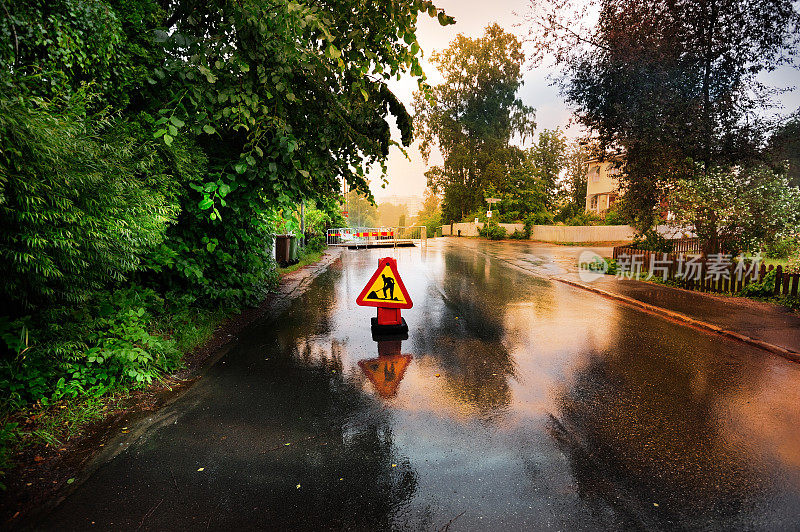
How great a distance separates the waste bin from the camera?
52.5 feet

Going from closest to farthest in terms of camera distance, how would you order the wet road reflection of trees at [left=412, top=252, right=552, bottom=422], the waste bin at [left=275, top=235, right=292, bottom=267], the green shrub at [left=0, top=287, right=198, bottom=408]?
the green shrub at [left=0, top=287, right=198, bottom=408] < the wet road reflection of trees at [left=412, top=252, right=552, bottom=422] < the waste bin at [left=275, top=235, right=292, bottom=267]

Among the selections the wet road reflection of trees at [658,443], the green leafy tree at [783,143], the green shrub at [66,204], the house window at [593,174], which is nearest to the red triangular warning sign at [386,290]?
the wet road reflection of trees at [658,443]

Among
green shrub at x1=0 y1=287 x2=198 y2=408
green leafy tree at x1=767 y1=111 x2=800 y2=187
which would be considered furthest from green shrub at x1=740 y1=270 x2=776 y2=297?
green shrub at x1=0 y1=287 x2=198 y2=408

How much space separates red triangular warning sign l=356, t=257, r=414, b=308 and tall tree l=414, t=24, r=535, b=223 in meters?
41.0

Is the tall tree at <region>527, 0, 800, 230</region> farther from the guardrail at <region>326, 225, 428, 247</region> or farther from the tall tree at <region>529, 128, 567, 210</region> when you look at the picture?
the tall tree at <region>529, 128, 567, 210</region>

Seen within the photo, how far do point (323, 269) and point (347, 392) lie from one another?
500 inches

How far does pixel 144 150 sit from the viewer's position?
4414mm

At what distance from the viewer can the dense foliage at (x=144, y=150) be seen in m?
3.18

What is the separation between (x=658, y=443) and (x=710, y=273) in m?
9.22

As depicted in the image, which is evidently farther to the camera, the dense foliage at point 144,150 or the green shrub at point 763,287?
the green shrub at point 763,287

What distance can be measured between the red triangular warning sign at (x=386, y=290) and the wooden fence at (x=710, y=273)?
8384 millimetres

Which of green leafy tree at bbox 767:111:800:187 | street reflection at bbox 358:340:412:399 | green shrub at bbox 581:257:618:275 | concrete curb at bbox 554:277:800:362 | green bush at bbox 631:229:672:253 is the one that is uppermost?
green leafy tree at bbox 767:111:800:187

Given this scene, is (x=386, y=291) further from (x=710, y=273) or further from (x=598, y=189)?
(x=598, y=189)

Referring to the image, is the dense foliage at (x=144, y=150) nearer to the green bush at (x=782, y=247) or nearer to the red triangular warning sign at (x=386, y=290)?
the red triangular warning sign at (x=386, y=290)
